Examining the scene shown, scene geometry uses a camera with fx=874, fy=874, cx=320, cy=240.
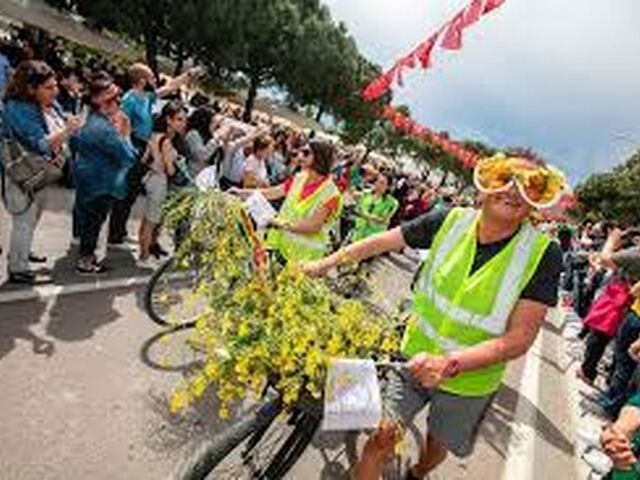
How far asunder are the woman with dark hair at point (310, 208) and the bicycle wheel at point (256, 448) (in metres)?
2.40

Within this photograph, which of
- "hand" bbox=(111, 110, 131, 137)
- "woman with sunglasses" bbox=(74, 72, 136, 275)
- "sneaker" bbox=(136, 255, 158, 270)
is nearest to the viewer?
"woman with sunglasses" bbox=(74, 72, 136, 275)

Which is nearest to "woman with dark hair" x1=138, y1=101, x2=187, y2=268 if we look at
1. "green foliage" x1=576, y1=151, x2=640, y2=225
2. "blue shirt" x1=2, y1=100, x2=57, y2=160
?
"blue shirt" x1=2, y1=100, x2=57, y2=160

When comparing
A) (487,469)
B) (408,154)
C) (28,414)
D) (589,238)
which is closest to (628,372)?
(487,469)

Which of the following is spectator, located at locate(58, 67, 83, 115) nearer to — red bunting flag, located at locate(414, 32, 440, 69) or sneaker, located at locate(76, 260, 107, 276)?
red bunting flag, located at locate(414, 32, 440, 69)

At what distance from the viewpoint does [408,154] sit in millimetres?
148125

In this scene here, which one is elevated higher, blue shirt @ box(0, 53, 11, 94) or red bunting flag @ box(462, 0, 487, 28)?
red bunting flag @ box(462, 0, 487, 28)

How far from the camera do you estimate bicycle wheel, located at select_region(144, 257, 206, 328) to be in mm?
7586

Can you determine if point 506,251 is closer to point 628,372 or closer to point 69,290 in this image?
point 69,290

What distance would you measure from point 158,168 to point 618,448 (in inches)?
285

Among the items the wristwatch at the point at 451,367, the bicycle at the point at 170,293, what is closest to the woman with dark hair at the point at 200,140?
the bicycle at the point at 170,293

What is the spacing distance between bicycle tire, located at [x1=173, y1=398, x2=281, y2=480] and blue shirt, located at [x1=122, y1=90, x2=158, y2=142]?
7231mm

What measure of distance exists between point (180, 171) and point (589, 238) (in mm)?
16173

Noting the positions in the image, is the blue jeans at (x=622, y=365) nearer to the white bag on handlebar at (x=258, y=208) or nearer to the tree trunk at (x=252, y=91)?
the white bag on handlebar at (x=258, y=208)

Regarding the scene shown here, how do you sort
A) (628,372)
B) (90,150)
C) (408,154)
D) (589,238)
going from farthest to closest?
(408,154), (589,238), (628,372), (90,150)
